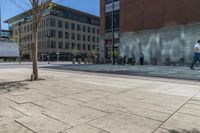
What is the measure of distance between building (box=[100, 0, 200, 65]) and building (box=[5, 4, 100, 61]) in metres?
39.8

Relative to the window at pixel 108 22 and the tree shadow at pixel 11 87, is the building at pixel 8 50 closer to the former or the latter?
the window at pixel 108 22

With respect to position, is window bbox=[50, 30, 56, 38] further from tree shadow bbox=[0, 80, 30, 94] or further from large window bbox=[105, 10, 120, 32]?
tree shadow bbox=[0, 80, 30, 94]

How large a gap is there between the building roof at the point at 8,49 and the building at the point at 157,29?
26812mm

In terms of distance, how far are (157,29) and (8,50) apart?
3665cm

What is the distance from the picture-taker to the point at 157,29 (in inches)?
973

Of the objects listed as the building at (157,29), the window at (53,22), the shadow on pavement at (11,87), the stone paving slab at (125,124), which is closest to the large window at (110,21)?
the building at (157,29)

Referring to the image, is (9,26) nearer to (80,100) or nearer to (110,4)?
(110,4)

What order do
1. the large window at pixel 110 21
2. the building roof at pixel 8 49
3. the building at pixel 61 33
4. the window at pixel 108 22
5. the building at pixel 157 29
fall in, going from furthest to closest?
the building at pixel 61 33 → the building roof at pixel 8 49 → the window at pixel 108 22 → the large window at pixel 110 21 → the building at pixel 157 29

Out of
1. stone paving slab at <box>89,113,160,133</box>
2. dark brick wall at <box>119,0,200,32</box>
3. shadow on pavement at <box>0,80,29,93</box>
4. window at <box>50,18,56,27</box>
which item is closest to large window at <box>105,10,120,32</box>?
dark brick wall at <box>119,0,200,32</box>

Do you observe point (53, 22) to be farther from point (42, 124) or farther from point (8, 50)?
point (42, 124)

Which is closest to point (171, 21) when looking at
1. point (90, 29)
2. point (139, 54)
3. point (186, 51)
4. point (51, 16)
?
point (186, 51)

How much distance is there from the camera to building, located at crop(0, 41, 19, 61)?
45.4 metres

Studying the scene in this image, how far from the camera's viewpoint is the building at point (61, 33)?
69.4 meters

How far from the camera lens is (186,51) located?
72.9 ft
